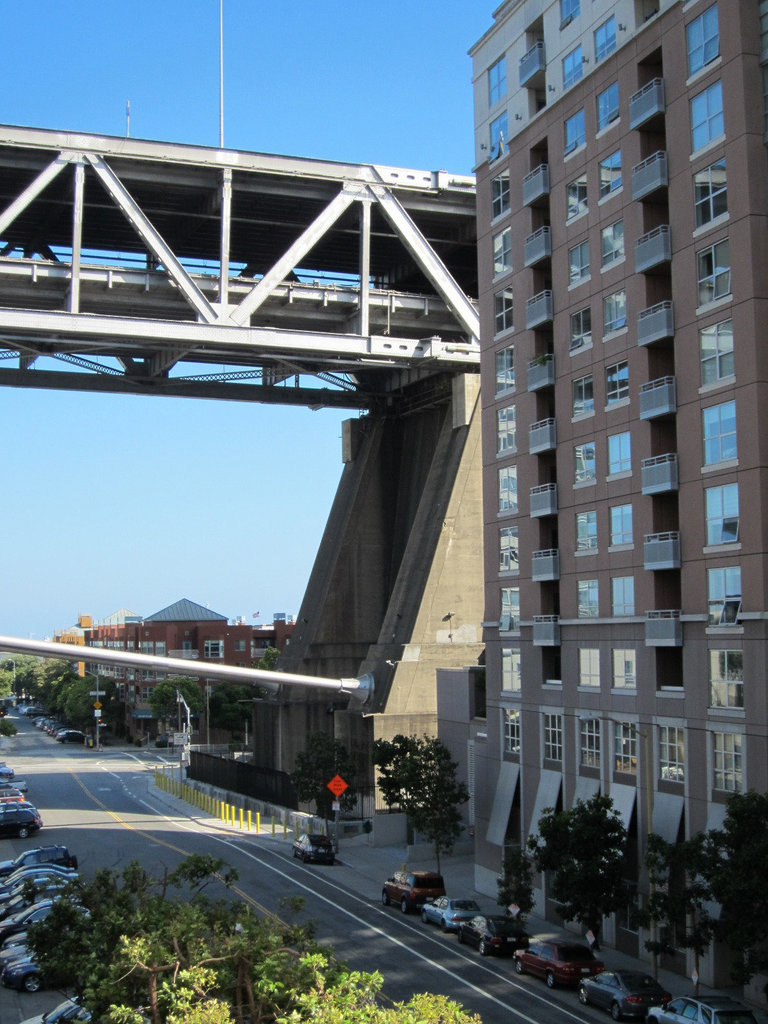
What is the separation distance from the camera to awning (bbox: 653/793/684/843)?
36.2 meters

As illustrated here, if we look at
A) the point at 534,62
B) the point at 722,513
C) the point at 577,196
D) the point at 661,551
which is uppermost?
the point at 534,62

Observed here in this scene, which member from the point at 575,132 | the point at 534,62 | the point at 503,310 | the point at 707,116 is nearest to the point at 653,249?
the point at 707,116

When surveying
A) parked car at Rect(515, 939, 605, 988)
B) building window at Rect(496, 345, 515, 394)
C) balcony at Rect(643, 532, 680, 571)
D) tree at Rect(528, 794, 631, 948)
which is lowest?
parked car at Rect(515, 939, 605, 988)

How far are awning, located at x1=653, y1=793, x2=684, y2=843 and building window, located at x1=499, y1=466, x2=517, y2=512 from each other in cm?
1419

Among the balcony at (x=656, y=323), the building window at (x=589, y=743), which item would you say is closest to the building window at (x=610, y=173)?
the balcony at (x=656, y=323)

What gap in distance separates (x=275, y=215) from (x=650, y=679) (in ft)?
135

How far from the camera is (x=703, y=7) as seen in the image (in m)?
36.3

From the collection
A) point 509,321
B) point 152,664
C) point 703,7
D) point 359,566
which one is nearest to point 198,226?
point 359,566

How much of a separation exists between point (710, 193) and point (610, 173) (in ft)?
20.0

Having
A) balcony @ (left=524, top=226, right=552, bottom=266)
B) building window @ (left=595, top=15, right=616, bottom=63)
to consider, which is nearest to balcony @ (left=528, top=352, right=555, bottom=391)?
balcony @ (left=524, top=226, right=552, bottom=266)

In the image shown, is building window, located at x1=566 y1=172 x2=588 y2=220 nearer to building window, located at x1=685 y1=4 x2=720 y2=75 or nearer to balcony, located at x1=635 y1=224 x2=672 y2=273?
balcony, located at x1=635 y1=224 x2=672 y2=273

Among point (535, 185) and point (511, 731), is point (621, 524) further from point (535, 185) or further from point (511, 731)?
point (535, 185)

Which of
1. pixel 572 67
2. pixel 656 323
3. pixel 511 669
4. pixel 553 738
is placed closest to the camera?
pixel 656 323

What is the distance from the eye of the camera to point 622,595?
40.4 meters
